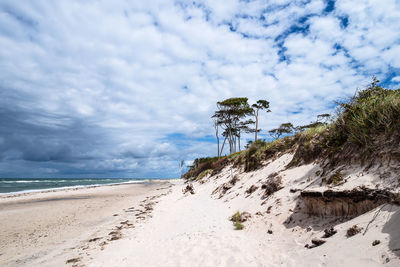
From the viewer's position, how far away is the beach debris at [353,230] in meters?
3.64

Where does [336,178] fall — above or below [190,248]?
above

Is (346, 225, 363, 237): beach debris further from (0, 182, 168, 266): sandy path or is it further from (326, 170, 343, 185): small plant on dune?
(0, 182, 168, 266): sandy path

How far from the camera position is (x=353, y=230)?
3695mm

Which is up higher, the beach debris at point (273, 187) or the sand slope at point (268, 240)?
the beach debris at point (273, 187)

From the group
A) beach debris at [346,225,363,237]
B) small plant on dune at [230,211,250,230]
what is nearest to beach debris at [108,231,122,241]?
small plant on dune at [230,211,250,230]

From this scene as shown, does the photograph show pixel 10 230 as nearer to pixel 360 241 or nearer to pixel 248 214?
pixel 248 214

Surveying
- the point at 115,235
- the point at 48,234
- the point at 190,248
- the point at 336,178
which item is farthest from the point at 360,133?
the point at 48,234

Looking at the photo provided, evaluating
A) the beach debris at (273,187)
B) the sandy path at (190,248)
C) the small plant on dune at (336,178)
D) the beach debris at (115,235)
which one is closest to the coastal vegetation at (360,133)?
the small plant on dune at (336,178)

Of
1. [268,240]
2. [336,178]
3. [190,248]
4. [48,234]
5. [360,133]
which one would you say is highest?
[360,133]

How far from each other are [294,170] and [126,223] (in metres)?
7.90

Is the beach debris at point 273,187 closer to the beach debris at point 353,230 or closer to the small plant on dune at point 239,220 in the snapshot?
the small plant on dune at point 239,220

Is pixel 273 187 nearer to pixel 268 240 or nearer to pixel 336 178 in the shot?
pixel 336 178

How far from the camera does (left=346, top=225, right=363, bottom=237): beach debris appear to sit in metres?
3.64

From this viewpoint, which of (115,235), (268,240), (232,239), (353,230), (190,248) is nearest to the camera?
(353,230)
